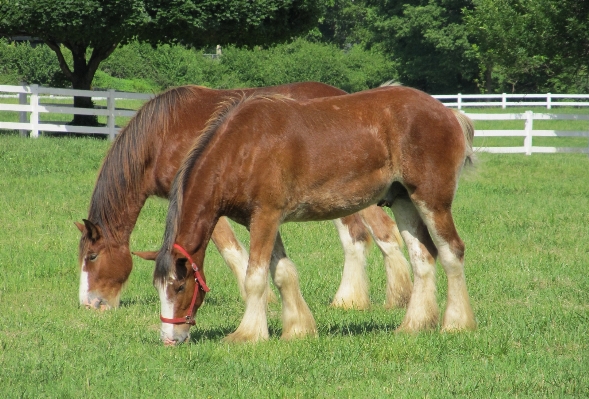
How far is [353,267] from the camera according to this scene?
828cm

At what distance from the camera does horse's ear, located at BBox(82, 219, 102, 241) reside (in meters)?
7.40

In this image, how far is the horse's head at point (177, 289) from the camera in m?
5.77

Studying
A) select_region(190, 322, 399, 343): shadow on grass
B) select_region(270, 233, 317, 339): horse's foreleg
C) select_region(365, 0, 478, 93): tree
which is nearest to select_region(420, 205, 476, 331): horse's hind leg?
select_region(190, 322, 399, 343): shadow on grass

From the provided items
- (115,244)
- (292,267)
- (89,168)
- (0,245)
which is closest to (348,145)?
(292,267)

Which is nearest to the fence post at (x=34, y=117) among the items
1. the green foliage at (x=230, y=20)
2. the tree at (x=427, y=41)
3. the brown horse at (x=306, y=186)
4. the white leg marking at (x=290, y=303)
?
the green foliage at (x=230, y=20)

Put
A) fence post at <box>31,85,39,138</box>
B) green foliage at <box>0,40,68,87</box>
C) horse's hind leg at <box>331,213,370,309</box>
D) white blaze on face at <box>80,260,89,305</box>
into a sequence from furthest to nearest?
green foliage at <box>0,40,68,87</box> < fence post at <box>31,85,39,138</box> < horse's hind leg at <box>331,213,370,309</box> < white blaze on face at <box>80,260,89,305</box>

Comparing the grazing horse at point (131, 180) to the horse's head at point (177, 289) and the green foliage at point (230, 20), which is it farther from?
the green foliage at point (230, 20)

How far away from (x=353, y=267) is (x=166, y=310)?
9.48 ft

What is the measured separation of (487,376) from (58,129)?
1688 cm

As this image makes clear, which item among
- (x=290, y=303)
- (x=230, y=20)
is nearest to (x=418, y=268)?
(x=290, y=303)

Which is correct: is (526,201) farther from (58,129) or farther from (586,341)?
(58,129)

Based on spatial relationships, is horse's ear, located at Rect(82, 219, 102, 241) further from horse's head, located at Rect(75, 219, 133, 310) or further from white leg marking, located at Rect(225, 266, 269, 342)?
white leg marking, located at Rect(225, 266, 269, 342)

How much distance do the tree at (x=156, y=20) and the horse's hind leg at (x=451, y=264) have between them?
1525 centimetres

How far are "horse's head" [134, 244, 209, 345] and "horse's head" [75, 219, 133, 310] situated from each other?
1819mm
